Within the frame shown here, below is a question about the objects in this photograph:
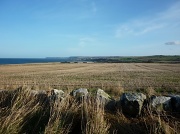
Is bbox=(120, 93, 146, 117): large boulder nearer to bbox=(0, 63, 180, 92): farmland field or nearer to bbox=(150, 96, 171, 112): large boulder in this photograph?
bbox=(150, 96, 171, 112): large boulder

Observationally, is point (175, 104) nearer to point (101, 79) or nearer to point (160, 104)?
point (160, 104)

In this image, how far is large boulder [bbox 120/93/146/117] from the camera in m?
5.75

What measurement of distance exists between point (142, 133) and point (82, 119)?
1290 mm

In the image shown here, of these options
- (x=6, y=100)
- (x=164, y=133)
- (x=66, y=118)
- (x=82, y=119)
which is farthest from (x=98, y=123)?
(x=6, y=100)

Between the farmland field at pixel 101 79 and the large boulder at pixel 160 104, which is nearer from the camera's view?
the large boulder at pixel 160 104

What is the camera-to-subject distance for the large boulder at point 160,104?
5669 millimetres

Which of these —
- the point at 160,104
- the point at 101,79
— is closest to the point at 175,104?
the point at 160,104

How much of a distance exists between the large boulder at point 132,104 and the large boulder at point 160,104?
0.92 feet

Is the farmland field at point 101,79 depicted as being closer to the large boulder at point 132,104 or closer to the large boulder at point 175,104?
the large boulder at point 132,104

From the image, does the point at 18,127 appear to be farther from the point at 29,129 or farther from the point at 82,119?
the point at 82,119

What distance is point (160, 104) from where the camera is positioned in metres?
5.73

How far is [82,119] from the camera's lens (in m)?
4.84

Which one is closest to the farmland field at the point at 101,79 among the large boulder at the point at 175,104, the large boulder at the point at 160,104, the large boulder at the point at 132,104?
the large boulder at the point at 132,104

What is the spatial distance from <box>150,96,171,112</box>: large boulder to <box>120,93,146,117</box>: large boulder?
0.28 metres
